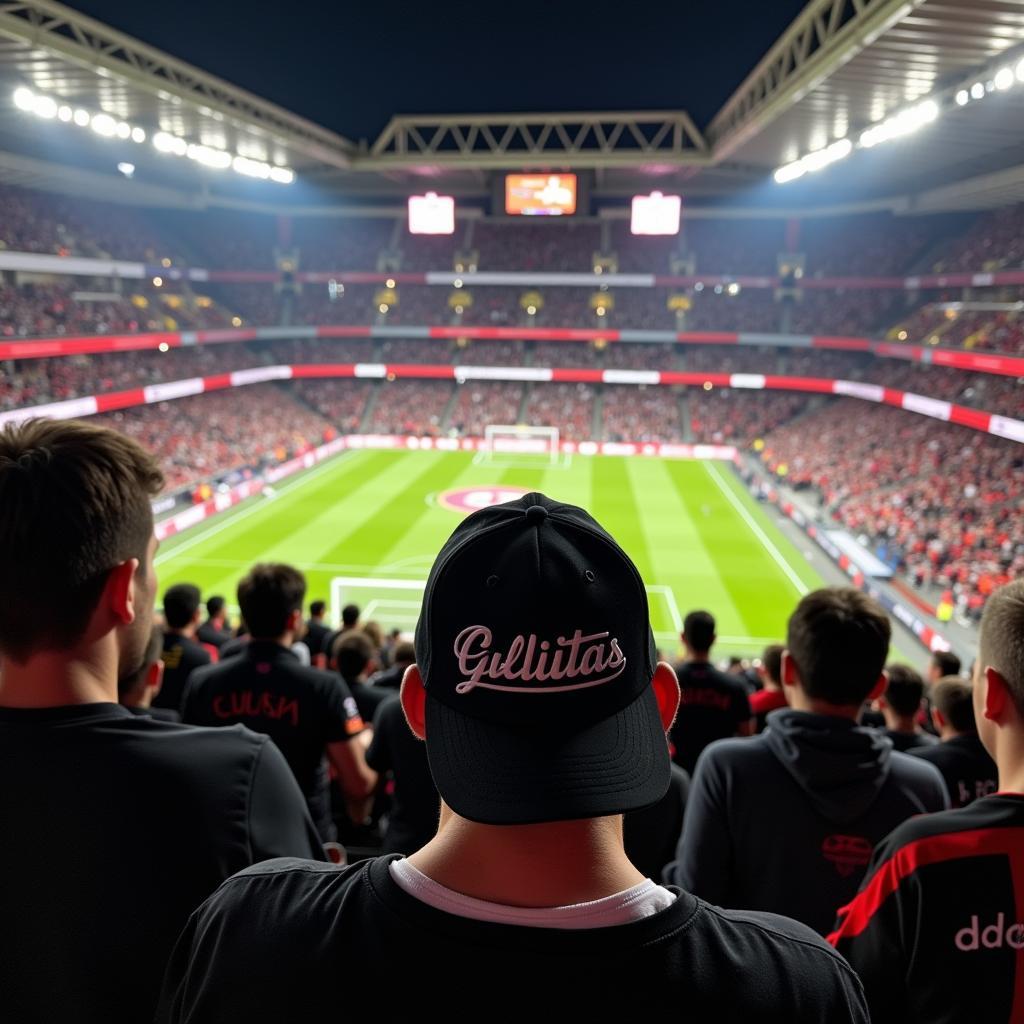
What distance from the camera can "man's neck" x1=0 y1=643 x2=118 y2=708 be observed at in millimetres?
2141

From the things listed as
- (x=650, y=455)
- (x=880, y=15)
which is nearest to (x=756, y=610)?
(x=880, y=15)

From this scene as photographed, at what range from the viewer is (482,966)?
4.32 feet

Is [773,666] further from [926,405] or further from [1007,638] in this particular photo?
[926,405]

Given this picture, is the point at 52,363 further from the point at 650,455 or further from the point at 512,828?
the point at 512,828

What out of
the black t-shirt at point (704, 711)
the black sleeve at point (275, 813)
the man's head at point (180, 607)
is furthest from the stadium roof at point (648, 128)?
the black sleeve at point (275, 813)

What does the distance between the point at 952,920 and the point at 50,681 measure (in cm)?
268

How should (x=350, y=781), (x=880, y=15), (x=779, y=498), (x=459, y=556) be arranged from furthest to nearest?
(x=779, y=498) < (x=880, y=15) < (x=350, y=781) < (x=459, y=556)

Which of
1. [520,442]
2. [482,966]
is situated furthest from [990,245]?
[482,966]

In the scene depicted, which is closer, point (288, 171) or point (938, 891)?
point (938, 891)

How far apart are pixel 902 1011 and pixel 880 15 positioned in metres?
20.2

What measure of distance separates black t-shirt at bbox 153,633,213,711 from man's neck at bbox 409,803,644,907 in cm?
657

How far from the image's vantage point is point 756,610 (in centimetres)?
2439

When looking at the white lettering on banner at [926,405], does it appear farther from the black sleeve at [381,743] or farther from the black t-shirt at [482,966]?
the black t-shirt at [482,966]

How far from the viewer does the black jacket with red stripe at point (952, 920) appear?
233 cm
